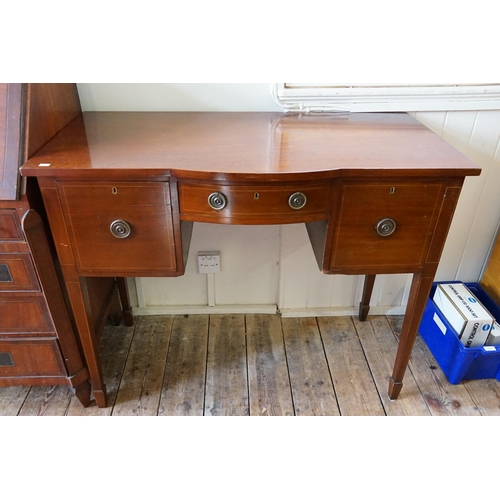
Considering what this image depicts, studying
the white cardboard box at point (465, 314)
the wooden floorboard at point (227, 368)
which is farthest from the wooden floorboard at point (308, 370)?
the white cardboard box at point (465, 314)

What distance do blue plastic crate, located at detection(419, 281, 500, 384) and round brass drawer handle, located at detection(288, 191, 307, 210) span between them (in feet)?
2.63

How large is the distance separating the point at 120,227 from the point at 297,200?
42cm

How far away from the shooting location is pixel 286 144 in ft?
3.47

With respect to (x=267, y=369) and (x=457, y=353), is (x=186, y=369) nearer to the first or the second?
(x=267, y=369)

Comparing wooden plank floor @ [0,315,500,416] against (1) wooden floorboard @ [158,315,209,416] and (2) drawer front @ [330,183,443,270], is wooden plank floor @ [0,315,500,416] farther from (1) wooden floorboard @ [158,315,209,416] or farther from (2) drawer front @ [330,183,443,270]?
(2) drawer front @ [330,183,443,270]

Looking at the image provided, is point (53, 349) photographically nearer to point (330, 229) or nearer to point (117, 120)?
point (117, 120)

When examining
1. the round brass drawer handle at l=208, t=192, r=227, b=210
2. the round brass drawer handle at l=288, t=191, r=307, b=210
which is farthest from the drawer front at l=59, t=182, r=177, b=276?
the round brass drawer handle at l=288, t=191, r=307, b=210

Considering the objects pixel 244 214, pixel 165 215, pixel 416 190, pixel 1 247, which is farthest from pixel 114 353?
pixel 416 190

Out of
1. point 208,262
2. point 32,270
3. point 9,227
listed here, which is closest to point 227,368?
point 208,262

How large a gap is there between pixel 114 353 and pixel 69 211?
0.73m

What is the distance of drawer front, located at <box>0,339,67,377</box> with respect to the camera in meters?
1.14

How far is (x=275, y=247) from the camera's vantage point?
1.54 metres

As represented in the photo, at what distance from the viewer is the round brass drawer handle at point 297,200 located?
927mm

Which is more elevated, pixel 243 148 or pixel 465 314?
pixel 243 148
